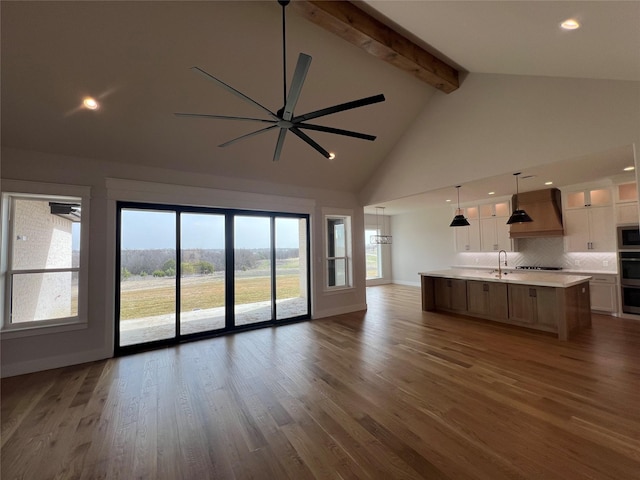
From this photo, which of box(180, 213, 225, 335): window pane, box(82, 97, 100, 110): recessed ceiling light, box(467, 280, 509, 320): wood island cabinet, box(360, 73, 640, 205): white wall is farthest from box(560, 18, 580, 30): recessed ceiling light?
box(180, 213, 225, 335): window pane

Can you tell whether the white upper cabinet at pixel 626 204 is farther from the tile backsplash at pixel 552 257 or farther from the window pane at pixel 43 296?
the window pane at pixel 43 296

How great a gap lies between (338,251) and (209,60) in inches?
175

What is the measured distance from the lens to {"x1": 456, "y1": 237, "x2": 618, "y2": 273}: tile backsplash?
5.72m

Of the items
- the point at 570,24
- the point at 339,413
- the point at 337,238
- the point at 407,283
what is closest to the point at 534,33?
the point at 570,24

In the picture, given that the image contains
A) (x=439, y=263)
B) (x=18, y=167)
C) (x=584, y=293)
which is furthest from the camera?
(x=439, y=263)

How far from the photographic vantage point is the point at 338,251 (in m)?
6.46

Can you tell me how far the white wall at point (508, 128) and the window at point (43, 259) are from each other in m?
5.52

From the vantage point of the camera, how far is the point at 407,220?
10484mm

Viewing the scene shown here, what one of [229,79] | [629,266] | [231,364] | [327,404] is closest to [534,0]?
[229,79]

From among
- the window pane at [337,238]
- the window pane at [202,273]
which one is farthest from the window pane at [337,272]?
the window pane at [202,273]

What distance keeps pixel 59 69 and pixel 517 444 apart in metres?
5.48

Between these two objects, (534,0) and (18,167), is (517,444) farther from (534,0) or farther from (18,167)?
(18,167)

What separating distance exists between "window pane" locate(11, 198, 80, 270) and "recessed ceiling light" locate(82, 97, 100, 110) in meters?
1.49

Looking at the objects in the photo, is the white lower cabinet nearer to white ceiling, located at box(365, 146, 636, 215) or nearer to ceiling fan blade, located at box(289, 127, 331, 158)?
white ceiling, located at box(365, 146, 636, 215)
